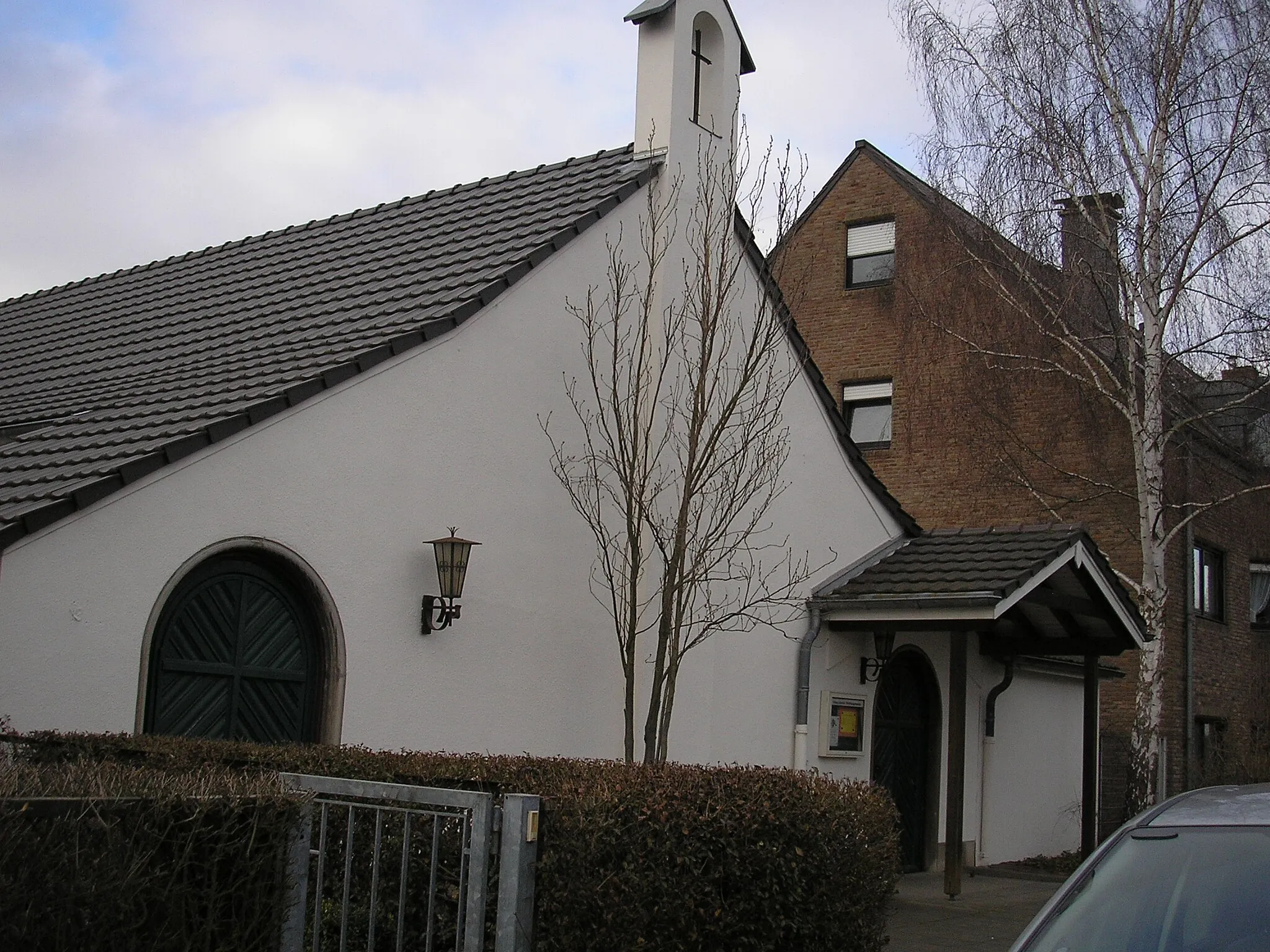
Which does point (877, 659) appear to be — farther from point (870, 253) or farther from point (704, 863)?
point (870, 253)

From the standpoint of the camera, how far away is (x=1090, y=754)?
48.1 ft

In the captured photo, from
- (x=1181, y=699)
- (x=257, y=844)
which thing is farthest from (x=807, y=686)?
(x=1181, y=699)

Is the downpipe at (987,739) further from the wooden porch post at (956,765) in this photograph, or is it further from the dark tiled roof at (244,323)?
the dark tiled roof at (244,323)

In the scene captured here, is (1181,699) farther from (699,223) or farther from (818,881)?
(818,881)

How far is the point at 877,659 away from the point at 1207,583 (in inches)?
411

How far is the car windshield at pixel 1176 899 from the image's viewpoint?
431 centimetres

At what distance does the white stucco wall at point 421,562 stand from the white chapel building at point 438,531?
2cm

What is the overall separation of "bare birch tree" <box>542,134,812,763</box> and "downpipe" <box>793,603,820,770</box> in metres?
0.37

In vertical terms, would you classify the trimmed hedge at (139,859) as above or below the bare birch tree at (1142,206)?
below

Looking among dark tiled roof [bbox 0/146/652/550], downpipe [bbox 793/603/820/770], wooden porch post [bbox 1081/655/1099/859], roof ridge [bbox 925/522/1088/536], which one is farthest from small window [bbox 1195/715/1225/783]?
dark tiled roof [bbox 0/146/652/550]

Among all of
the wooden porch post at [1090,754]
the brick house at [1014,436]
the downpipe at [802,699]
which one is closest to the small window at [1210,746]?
the brick house at [1014,436]

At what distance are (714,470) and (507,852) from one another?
5662mm

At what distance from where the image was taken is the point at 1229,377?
16.7 metres

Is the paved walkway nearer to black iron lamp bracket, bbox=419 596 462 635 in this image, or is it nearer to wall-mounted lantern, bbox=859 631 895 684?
wall-mounted lantern, bbox=859 631 895 684
